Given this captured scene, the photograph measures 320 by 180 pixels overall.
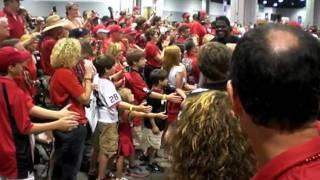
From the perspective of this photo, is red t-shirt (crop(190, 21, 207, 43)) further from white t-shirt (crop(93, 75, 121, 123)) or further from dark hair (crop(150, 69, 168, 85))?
white t-shirt (crop(93, 75, 121, 123))

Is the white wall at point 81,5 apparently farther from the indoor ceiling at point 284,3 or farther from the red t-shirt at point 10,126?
the indoor ceiling at point 284,3

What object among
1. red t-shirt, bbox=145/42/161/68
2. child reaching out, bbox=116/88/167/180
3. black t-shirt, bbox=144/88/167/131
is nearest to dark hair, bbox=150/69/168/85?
black t-shirt, bbox=144/88/167/131

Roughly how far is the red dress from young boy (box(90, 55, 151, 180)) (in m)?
0.22

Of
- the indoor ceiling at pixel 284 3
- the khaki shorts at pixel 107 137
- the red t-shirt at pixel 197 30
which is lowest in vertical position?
the khaki shorts at pixel 107 137

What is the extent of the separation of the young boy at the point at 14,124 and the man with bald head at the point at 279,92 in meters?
2.62

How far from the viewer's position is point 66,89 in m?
4.65

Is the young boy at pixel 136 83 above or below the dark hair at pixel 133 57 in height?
below

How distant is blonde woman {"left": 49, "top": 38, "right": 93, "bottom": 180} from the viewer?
4.62 metres

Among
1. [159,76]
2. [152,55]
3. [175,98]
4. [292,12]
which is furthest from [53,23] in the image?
[292,12]

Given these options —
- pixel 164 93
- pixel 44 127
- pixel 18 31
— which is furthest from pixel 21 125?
pixel 18 31

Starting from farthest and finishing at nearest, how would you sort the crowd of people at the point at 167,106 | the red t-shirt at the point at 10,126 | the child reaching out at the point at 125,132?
1. the child reaching out at the point at 125,132
2. the red t-shirt at the point at 10,126
3. the crowd of people at the point at 167,106

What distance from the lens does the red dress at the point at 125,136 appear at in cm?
586

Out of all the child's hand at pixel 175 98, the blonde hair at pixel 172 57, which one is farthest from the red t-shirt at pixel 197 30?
the child's hand at pixel 175 98

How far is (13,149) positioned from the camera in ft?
11.9
